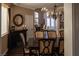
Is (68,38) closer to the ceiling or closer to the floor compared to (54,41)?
closer to the ceiling

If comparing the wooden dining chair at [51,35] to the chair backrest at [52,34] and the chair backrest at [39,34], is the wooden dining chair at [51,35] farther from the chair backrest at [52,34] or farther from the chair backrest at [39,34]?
the chair backrest at [39,34]

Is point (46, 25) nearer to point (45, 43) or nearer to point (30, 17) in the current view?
point (30, 17)

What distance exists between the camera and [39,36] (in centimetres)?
258

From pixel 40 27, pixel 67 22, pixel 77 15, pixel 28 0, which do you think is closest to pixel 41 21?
pixel 40 27

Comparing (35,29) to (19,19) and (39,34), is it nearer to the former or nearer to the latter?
(39,34)

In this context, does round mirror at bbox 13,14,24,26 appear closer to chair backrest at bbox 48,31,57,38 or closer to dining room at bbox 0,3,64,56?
dining room at bbox 0,3,64,56

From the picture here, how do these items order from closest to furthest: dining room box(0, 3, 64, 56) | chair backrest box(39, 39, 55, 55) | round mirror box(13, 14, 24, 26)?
dining room box(0, 3, 64, 56) → round mirror box(13, 14, 24, 26) → chair backrest box(39, 39, 55, 55)

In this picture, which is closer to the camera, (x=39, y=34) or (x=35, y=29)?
(x=35, y=29)

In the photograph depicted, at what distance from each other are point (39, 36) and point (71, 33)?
1.28 metres

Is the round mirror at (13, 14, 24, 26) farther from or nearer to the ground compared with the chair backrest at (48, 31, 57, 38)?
farther from the ground

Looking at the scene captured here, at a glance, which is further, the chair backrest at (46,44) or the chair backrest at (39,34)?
the chair backrest at (46,44)

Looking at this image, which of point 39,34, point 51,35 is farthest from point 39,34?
point 51,35

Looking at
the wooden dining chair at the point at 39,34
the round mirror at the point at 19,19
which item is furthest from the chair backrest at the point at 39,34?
the round mirror at the point at 19,19

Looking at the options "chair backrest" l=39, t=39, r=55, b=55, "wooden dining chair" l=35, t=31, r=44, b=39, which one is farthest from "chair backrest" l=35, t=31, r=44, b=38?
"chair backrest" l=39, t=39, r=55, b=55
